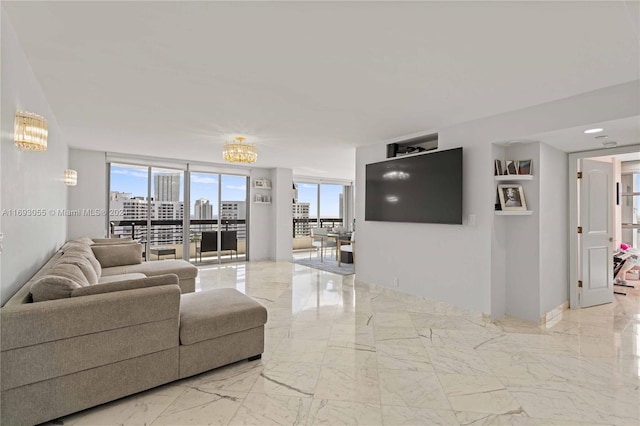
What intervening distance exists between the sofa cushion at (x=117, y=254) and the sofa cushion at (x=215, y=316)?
2258mm

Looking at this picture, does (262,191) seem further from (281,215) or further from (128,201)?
(128,201)

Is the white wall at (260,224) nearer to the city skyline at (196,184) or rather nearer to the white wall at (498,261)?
the city skyline at (196,184)

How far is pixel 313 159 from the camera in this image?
6332 millimetres

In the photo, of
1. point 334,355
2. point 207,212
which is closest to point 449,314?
point 334,355

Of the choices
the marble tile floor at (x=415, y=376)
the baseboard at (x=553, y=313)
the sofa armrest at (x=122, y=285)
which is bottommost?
the marble tile floor at (x=415, y=376)

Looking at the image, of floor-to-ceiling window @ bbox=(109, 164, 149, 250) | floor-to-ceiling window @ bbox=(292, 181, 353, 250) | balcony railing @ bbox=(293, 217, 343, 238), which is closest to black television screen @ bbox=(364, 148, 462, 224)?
floor-to-ceiling window @ bbox=(109, 164, 149, 250)

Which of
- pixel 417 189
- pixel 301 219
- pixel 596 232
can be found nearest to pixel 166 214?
pixel 301 219

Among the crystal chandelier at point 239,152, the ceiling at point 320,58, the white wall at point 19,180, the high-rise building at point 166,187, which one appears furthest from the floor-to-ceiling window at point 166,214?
the white wall at point 19,180

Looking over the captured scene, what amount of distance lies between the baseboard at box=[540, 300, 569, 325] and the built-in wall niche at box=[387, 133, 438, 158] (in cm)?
243

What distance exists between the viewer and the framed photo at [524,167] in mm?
3469

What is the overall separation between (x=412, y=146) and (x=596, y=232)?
105 inches

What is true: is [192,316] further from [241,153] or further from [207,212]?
[207,212]

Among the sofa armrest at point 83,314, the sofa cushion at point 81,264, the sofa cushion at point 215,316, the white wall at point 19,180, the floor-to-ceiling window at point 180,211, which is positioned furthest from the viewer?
the floor-to-ceiling window at point 180,211

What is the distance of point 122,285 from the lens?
2131 mm
